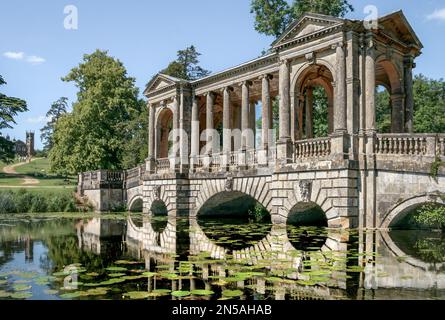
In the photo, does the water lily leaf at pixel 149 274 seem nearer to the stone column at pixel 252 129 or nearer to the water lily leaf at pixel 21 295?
the water lily leaf at pixel 21 295

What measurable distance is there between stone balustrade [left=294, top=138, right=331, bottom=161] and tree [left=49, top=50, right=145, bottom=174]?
18938 millimetres

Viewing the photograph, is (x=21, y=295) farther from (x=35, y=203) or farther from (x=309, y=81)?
(x=35, y=203)

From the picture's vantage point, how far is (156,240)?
13.1 meters

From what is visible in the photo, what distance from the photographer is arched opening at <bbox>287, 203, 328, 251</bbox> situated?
11445 mm

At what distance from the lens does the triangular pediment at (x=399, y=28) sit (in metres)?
15.9

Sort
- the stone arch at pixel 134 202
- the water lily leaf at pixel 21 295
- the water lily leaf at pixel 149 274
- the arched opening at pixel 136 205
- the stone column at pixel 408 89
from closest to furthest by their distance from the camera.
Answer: the water lily leaf at pixel 21 295 < the water lily leaf at pixel 149 274 < the stone column at pixel 408 89 < the stone arch at pixel 134 202 < the arched opening at pixel 136 205

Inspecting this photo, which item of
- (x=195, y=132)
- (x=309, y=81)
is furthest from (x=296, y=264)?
(x=195, y=132)

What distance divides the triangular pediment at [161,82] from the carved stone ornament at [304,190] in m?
10.3

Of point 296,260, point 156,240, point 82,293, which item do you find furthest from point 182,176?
point 82,293

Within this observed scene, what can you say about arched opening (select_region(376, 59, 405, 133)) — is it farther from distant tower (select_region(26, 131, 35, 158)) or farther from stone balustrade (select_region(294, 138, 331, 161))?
distant tower (select_region(26, 131, 35, 158))

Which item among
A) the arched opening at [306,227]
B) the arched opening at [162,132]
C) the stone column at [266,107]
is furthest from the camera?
the arched opening at [162,132]

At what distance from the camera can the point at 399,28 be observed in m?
16.8

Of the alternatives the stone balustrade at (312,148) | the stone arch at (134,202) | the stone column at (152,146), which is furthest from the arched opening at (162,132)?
the stone balustrade at (312,148)

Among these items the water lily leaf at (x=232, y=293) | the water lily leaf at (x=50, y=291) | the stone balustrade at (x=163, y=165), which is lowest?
the water lily leaf at (x=50, y=291)
